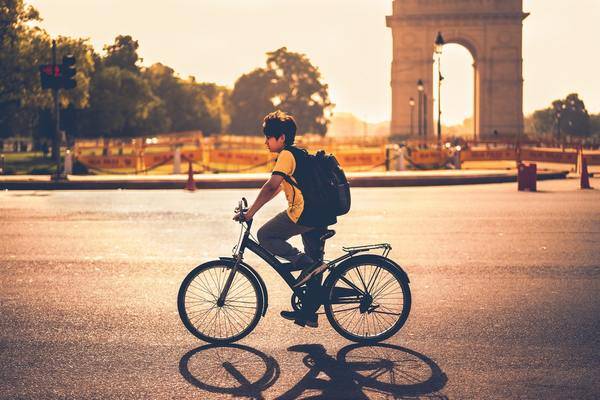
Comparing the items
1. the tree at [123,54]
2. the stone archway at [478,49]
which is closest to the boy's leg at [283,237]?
the stone archway at [478,49]

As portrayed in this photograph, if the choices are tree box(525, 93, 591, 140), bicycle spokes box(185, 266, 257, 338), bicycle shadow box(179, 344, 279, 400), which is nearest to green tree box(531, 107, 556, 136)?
tree box(525, 93, 591, 140)

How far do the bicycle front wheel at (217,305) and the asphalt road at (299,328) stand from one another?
0.14 meters

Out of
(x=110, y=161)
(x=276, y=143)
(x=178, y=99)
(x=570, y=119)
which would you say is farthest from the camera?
(x=570, y=119)

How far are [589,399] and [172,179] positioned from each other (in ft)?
68.0

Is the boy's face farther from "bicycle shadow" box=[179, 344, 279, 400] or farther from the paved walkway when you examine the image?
the paved walkway

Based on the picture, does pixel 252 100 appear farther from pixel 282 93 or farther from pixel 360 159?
pixel 360 159

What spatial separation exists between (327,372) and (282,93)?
124 meters

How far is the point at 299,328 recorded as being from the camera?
7121 mm

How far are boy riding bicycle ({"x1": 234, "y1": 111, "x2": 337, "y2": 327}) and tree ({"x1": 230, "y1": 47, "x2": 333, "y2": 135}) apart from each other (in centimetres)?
11988

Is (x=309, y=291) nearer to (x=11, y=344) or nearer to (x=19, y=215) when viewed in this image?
(x=11, y=344)

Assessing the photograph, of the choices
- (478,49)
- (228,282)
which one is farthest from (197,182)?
(478,49)

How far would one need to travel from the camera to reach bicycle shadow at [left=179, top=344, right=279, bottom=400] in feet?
18.0

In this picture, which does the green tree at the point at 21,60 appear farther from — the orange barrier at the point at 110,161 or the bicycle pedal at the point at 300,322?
the bicycle pedal at the point at 300,322

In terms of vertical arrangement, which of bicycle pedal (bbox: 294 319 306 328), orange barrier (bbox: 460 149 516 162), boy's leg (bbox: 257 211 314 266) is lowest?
bicycle pedal (bbox: 294 319 306 328)
